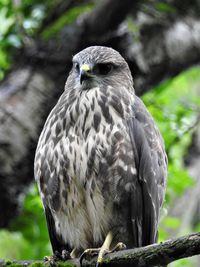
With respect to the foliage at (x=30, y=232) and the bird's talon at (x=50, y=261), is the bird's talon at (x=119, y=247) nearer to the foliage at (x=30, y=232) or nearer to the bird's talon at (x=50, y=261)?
the bird's talon at (x=50, y=261)

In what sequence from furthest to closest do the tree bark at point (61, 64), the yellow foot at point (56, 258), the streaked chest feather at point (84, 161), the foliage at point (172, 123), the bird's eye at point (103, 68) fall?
the foliage at point (172, 123), the tree bark at point (61, 64), the bird's eye at point (103, 68), the streaked chest feather at point (84, 161), the yellow foot at point (56, 258)

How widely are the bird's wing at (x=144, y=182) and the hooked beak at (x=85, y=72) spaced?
0.42 m

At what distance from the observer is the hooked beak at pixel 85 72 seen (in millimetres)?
5117

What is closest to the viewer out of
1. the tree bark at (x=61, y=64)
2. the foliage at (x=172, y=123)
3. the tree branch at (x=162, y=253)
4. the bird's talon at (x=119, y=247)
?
the tree branch at (x=162, y=253)

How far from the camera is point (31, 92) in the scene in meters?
6.05

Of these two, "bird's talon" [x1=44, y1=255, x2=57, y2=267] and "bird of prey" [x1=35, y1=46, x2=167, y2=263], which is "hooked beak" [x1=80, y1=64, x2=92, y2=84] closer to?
"bird of prey" [x1=35, y1=46, x2=167, y2=263]

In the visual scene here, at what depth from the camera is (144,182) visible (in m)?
4.91

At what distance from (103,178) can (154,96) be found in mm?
3056

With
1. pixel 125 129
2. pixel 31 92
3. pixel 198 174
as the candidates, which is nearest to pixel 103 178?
pixel 125 129

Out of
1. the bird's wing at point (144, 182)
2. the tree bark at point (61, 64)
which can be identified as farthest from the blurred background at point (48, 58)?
the bird's wing at point (144, 182)

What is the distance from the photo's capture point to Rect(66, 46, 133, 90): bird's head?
5.20 m

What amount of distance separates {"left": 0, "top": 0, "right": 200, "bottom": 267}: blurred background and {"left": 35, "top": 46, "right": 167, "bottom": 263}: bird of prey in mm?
783

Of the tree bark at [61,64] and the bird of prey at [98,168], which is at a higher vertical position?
the tree bark at [61,64]

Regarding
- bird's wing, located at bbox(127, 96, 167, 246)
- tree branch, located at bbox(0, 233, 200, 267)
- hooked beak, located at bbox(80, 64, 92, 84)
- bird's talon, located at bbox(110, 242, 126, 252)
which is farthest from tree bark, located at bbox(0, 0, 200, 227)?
tree branch, located at bbox(0, 233, 200, 267)
